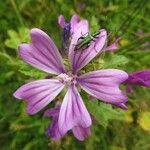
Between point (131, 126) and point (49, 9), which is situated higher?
point (49, 9)

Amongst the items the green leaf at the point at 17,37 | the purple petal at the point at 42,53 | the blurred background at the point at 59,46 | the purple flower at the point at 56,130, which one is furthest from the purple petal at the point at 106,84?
the green leaf at the point at 17,37

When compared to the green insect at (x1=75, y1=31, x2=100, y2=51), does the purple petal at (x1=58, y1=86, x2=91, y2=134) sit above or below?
below

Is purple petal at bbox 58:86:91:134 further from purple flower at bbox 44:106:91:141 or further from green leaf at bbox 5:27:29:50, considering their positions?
green leaf at bbox 5:27:29:50

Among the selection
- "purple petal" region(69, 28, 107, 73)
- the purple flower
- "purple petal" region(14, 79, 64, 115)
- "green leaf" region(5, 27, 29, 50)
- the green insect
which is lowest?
the purple flower

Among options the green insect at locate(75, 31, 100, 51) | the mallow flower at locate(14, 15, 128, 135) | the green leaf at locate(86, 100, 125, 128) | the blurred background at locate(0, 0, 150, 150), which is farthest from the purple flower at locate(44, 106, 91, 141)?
the blurred background at locate(0, 0, 150, 150)

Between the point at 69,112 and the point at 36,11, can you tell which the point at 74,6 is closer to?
the point at 36,11

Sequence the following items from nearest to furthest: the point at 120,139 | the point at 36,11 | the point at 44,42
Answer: the point at 44,42 < the point at 120,139 < the point at 36,11

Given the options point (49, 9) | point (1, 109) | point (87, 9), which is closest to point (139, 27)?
point (87, 9)
